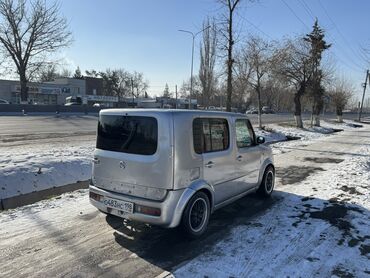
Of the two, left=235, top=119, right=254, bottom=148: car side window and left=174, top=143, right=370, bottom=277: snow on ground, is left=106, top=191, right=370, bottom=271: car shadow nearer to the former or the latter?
left=174, top=143, right=370, bottom=277: snow on ground

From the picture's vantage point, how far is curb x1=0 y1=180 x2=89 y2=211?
272 inches

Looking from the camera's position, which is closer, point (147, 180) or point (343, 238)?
point (147, 180)

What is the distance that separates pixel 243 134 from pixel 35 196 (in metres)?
4.62

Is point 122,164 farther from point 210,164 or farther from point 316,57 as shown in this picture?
point 316,57

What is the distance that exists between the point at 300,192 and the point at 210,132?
3.58 m

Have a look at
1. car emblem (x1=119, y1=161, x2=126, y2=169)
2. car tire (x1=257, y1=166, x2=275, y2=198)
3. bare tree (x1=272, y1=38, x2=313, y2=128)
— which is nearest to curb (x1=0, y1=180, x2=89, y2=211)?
car emblem (x1=119, y1=161, x2=126, y2=169)

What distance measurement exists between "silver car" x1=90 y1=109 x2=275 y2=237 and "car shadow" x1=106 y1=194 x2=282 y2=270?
0.20 meters

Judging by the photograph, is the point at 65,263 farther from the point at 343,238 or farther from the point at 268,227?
the point at 343,238

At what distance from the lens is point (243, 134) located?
615 centimetres

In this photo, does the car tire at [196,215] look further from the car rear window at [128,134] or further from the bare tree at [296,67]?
the bare tree at [296,67]

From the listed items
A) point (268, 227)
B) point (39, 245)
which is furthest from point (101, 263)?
point (268, 227)

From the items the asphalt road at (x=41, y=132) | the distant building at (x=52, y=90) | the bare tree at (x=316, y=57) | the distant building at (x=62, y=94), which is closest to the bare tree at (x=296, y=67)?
the bare tree at (x=316, y=57)

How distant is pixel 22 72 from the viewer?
44281 mm

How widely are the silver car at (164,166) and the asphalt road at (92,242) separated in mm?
365
